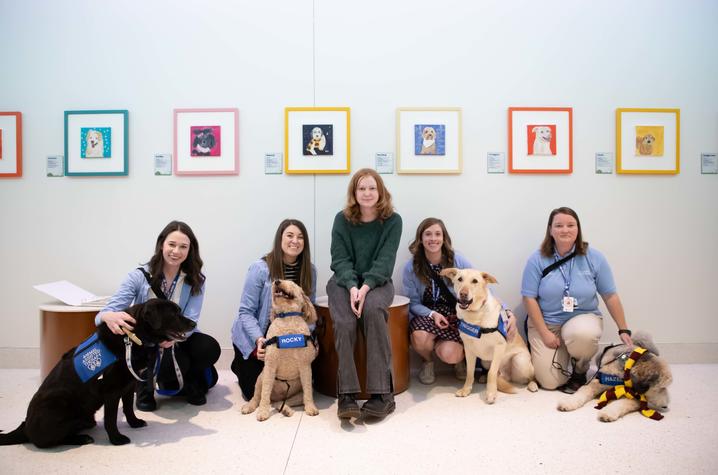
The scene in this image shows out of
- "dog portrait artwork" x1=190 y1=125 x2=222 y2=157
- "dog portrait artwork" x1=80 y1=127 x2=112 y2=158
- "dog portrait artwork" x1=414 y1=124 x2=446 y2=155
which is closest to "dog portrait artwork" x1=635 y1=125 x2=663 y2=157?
"dog portrait artwork" x1=414 y1=124 x2=446 y2=155

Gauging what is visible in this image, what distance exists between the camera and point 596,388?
2535mm

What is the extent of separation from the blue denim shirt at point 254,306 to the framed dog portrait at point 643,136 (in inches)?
116

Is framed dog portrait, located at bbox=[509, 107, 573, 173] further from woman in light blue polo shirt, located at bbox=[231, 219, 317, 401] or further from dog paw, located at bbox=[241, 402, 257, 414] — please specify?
dog paw, located at bbox=[241, 402, 257, 414]

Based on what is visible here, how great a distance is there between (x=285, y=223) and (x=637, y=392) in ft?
7.81

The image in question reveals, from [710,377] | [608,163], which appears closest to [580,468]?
[710,377]

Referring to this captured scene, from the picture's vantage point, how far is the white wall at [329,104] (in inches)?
129

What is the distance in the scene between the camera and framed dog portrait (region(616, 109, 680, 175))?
10.9 ft

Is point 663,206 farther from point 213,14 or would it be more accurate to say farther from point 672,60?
point 213,14

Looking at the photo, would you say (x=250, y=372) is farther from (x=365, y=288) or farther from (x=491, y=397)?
(x=491, y=397)

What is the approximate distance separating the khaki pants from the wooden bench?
94 cm

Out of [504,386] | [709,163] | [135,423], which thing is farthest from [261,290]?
[709,163]

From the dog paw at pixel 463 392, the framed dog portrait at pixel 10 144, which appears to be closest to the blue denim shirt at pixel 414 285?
the dog paw at pixel 463 392

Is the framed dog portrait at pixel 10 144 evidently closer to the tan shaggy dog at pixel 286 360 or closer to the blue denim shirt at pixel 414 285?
the tan shaggy dog at pixel 286 360

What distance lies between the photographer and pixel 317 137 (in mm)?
3250
